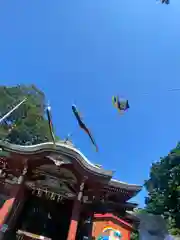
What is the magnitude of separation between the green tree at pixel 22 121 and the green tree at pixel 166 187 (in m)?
18.4

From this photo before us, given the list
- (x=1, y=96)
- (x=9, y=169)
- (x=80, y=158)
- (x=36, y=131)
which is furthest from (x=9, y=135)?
(x=80, y=158)

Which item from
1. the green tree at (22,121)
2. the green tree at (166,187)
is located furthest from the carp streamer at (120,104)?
the green tree at (22,121)

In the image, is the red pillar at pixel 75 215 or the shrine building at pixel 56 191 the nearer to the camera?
the red pillar at pixel 75 215

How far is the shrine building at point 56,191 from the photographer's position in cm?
1368

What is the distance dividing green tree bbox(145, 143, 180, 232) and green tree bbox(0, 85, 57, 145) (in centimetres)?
1840

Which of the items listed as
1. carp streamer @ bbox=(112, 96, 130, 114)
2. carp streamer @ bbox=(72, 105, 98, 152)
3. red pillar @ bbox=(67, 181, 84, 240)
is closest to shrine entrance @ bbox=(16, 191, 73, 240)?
red pillar @ bbox=(67, 181, 84, 240)

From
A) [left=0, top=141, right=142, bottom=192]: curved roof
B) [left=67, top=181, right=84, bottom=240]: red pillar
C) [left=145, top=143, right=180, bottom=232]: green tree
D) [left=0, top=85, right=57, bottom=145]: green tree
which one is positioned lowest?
[left=67, top=181, right=84, bottom=240]: red pillar

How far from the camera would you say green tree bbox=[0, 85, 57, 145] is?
36.4 meters

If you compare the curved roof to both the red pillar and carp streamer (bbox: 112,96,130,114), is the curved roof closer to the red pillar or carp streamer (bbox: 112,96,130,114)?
the red pillar

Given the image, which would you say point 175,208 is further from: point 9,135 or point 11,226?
point 9,135

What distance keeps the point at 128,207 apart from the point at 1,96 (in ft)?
104

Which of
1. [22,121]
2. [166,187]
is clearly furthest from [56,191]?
[22,121]

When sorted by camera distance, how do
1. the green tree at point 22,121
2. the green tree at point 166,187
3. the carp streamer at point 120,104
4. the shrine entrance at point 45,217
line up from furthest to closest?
1. the green tree at point 22,121
2. the green tree at point 166,187
3. the shrine entrance at point 45,217
4. the carp streamer at point 120,104

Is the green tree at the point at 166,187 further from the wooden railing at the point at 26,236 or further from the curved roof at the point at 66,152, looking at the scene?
the wooden railing at the point at 26,236
